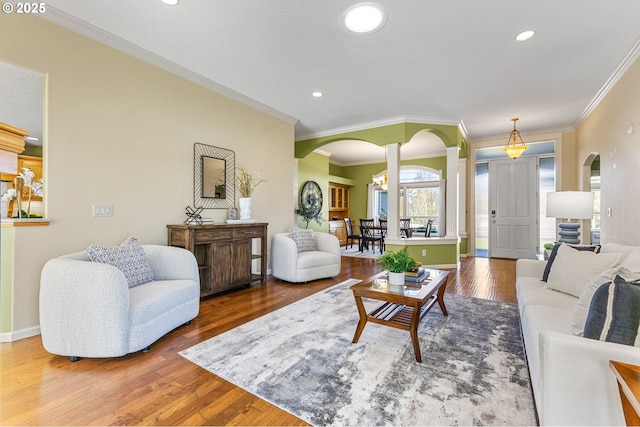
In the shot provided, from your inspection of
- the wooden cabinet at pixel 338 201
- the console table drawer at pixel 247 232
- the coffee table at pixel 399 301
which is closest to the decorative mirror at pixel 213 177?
the console table drawer at pixel 247 232

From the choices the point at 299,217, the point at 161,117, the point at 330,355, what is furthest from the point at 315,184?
the point at 330,355

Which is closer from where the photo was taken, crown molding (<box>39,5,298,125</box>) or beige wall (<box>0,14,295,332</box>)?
beige wall (<box>0,14,295,332</box>)

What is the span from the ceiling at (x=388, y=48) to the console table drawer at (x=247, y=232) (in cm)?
201

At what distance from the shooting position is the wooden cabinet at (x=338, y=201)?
30.6 feet

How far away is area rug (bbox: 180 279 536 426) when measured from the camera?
59.4 inches

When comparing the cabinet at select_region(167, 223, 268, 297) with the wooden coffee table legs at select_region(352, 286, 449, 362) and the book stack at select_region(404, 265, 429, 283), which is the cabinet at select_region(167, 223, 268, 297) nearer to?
the wooden coffee table legs at select_region(352, 286, 449, 362)

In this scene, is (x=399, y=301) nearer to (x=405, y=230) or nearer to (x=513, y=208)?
(x=405, y=230)

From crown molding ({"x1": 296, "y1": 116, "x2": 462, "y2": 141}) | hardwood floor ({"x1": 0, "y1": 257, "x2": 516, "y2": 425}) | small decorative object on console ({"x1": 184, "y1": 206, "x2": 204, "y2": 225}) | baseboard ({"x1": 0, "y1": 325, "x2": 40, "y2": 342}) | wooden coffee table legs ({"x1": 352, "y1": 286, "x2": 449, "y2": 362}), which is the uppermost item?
crown molding ({"x1": 296, "y1": 116, "x2": 462, "y2": 141})

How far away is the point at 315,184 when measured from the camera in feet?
26.6

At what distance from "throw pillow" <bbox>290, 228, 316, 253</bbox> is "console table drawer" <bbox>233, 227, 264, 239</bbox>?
613 millimetres

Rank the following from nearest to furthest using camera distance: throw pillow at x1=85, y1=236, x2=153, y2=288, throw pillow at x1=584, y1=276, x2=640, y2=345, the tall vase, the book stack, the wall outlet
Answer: throw pillow at x1=584, y1=276, x2=640, y2=345 → throw pillow at x1=85, y1=236, x2=153, y2=288 → the book stack → the wall outlet → the tall vase

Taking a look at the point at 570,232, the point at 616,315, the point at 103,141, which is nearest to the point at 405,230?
the point at 570,232

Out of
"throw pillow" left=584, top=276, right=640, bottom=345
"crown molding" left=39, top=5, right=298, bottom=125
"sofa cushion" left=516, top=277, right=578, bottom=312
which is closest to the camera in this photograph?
"throw pillow" left=584, top=276, right=640, bottom=345

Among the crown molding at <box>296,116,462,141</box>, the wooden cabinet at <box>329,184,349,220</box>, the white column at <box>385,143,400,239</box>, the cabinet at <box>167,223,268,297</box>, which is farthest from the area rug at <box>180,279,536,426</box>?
the wooden cabinet at <box>329,184,349,220</box>
